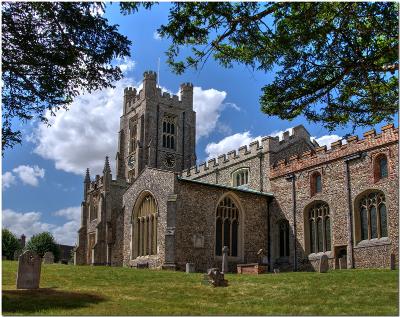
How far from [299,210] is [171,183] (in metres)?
7.45

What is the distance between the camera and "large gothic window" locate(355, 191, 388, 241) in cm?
2478

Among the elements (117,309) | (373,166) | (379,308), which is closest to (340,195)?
(373,166)

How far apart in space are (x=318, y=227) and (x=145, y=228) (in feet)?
33.1

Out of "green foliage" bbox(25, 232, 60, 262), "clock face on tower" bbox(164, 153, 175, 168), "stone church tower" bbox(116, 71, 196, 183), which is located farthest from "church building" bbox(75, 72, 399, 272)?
"green foliage" bbox(25, 232, 60, 262)

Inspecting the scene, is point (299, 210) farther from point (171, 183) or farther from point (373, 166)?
point (171, 183)

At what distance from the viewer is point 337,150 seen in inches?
1078

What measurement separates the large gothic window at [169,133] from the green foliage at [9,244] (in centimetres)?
2023

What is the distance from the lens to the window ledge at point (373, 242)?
24.2 m

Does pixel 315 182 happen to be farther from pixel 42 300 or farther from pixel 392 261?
pixel 42 300

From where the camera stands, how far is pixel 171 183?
92.4ft

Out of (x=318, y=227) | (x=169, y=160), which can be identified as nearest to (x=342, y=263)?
(x=318, y=227)

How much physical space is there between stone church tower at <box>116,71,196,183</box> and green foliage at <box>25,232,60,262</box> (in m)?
11.3

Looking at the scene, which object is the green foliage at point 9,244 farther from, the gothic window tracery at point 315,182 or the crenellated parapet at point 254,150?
the gothic window tracery at point 315,182

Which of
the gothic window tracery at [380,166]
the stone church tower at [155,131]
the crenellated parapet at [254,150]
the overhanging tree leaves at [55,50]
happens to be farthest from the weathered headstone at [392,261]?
the stone church tower at [155,131]
